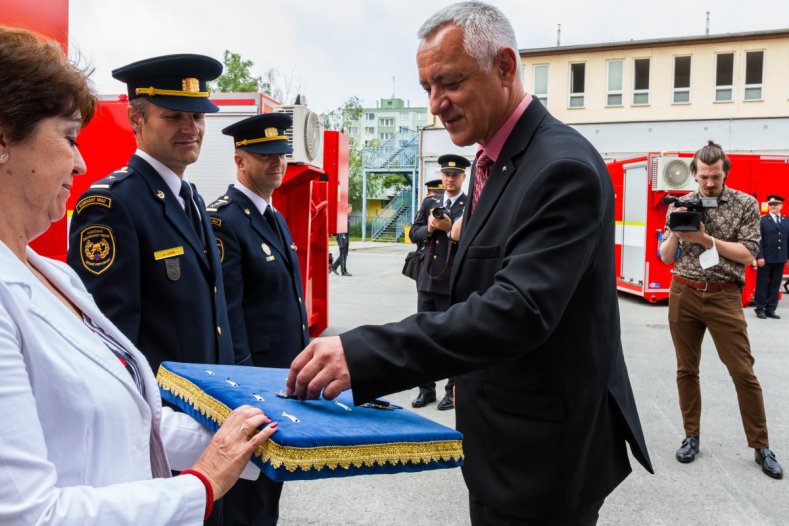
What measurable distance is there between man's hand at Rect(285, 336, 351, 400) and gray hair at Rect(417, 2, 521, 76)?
850 millimetres

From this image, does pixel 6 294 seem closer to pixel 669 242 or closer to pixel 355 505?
pixel 355 505

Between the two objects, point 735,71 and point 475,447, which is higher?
point 735,71

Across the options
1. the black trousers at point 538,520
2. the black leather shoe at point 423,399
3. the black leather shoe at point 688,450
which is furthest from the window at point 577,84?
the black trousers at point 538,520

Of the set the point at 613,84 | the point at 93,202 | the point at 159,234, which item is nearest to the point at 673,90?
the point at 613,84

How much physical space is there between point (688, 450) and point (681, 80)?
2934 cm

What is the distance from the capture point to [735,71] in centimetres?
2917

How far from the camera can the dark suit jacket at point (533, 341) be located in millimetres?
1559

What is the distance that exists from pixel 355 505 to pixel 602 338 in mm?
2514

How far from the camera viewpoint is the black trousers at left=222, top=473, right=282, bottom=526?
3203 millimetres

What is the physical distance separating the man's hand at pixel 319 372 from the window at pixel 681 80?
31689 mm

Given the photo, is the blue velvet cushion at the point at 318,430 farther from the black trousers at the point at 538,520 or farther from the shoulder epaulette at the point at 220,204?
the shoulder epaulette at the point at 220,204

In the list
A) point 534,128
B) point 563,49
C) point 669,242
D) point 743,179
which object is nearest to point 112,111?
point 669,242

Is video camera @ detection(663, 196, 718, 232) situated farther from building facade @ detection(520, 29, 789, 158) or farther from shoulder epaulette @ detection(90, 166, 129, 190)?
building facade @ detection(520, 29, 789, 158)

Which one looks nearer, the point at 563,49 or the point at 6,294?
the point at 6,294
